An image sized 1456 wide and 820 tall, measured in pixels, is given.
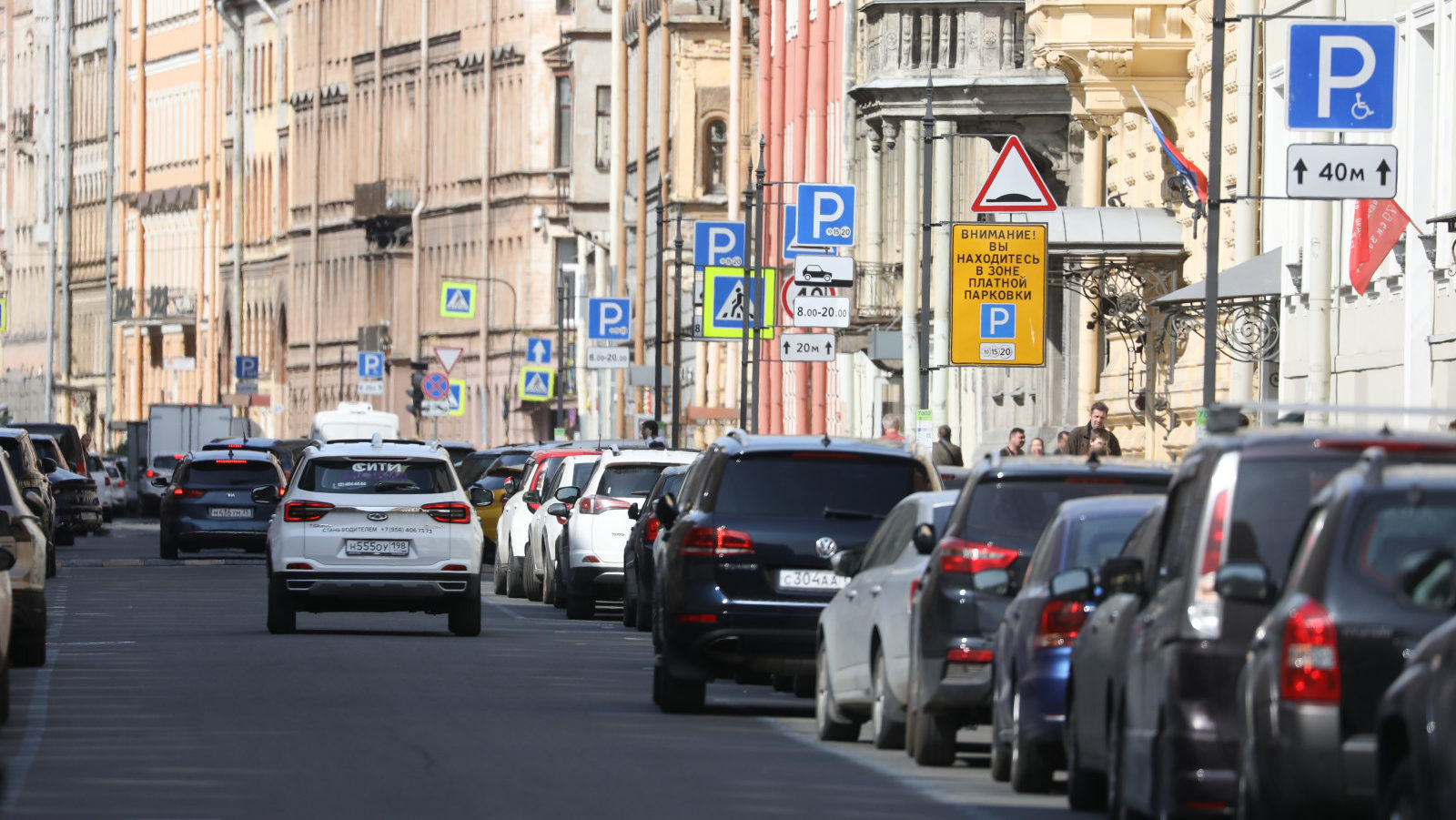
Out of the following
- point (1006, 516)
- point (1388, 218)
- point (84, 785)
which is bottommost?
point (84, 785)

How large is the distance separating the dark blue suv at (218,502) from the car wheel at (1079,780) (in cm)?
3227

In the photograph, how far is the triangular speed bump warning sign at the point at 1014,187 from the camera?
34.2m

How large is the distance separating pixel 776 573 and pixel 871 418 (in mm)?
42960

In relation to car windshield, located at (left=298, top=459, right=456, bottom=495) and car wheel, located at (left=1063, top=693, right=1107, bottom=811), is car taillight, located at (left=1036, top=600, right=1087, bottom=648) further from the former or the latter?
car windshield, located at (left=298, top=459, right=456, bottom=495)

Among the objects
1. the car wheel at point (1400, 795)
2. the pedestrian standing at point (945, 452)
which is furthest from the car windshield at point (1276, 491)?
the pedestrian standing at point (945, 452)

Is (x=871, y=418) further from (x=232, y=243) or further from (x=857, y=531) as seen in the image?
(x=232, y=243)

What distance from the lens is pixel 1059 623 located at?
47.0ft

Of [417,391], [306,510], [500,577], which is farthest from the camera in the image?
[417,391]

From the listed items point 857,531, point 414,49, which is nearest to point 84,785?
point 857,531

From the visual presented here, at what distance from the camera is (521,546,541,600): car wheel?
3567 centimetres

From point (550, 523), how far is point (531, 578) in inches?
76.3

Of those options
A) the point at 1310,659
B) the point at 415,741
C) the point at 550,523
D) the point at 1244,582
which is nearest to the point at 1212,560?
the point at 1244,582

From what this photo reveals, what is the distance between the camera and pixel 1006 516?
16.2m

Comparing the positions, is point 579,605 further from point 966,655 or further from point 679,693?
point 966,655
